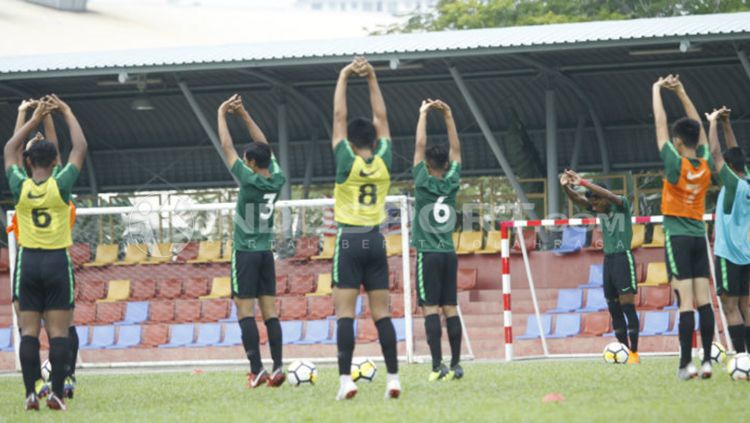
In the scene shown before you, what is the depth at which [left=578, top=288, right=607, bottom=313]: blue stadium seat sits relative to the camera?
75.3ft

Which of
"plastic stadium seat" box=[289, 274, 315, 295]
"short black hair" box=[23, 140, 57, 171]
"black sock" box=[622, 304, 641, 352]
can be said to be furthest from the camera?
"plastic stadium seat" box=[289, 274, 315, 295]

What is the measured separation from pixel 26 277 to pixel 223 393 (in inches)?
96.4

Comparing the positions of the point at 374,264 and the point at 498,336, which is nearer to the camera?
the point at 374,264

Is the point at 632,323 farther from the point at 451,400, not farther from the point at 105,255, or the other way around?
the point at 105,255

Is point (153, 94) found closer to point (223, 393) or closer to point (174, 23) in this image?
point (223, 393)

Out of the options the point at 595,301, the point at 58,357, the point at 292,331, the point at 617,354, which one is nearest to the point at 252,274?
the point at 58,357

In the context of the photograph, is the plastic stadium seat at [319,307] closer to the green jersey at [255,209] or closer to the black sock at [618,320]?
the black sock at [618,320]

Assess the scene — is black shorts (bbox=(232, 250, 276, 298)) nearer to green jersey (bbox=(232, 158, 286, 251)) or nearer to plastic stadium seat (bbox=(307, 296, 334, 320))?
green jersey (bbox=(232, 158, 286, 251))

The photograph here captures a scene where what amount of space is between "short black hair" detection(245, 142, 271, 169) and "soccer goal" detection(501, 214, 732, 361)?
6.39 metres

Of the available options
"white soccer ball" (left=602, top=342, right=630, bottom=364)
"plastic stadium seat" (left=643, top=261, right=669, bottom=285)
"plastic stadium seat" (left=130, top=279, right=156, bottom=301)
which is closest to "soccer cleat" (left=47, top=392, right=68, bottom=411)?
"white soccer ball" (left=602, top=342, right=630, bottom=364)

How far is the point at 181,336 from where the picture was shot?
23.1m

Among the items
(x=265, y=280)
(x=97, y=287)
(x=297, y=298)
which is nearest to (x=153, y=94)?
(x=97, y=287)

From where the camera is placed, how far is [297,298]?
23.7 m

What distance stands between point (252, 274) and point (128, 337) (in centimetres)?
1145
